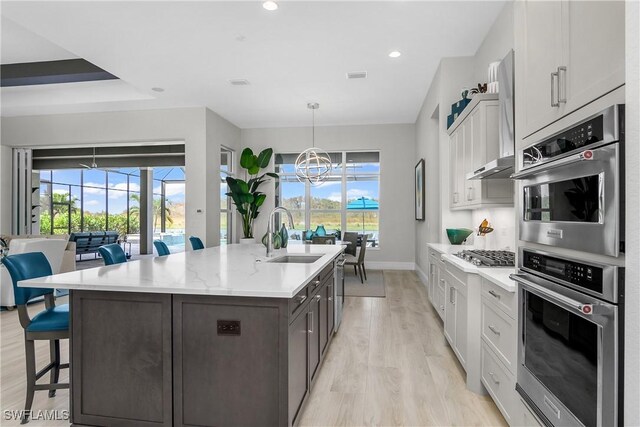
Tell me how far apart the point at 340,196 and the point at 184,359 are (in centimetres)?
646

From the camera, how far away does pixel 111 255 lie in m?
2.71

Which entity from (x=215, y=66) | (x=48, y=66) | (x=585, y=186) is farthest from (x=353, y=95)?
(x=585, y=186)

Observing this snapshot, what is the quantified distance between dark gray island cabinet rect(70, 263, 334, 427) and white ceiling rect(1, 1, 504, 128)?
286cm

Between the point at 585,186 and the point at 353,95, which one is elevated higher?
the point at 353,95

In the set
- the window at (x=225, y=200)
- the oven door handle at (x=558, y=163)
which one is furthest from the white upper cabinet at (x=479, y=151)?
the window at (x=225, y=200)

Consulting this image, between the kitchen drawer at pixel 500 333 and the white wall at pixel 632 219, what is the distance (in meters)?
0.93

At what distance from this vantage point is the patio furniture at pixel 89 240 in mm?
9070

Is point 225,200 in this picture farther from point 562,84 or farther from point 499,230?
point 562,84

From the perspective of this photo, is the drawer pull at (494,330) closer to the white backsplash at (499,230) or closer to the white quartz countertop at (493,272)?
the white quartz countertop at (493,272)

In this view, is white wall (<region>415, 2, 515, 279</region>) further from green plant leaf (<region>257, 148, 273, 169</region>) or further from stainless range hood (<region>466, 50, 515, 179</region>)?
green plant leaf (<region>257, 148, 273, 169</region>)

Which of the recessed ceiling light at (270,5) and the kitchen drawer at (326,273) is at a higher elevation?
the recessed ceiling light at (270,5)

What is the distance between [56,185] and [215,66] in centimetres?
815

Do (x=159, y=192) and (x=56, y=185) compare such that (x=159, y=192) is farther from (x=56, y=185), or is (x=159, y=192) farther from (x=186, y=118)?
(x=186, y=118)

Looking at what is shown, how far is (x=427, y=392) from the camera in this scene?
7.92 ft
